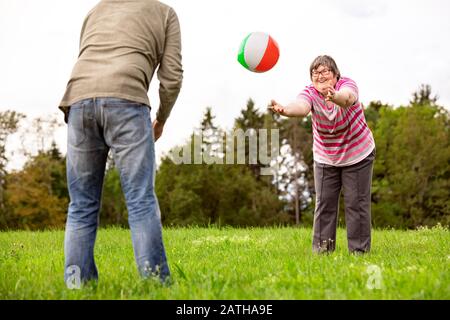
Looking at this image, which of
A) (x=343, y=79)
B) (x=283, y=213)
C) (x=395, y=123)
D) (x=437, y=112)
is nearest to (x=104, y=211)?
(x=283, y=213)

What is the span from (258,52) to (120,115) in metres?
3.24

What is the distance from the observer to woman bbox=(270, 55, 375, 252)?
17.7ft

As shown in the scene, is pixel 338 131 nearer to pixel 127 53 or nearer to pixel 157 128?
Answer: pixel 157 128

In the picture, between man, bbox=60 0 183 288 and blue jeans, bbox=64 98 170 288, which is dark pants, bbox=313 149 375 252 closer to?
man, bbox=60 0 183 288

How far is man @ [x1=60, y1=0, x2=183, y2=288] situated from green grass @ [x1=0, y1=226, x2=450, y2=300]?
232 mm

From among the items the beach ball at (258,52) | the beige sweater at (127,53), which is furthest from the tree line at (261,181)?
the beige sweater at (127,53)

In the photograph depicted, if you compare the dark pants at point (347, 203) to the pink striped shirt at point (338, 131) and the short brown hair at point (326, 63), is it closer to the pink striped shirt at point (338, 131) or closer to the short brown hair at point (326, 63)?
the pink striped shirt at point (338, 131)

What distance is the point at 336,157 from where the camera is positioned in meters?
5.58

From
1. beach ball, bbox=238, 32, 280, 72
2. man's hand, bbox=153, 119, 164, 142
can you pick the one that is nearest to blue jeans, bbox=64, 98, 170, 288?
man's hand, bbox=153, 119, 164, 142

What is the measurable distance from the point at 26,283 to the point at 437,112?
43.3 metres

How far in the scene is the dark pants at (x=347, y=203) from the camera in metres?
5.59

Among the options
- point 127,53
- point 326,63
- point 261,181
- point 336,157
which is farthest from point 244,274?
point 261,181
